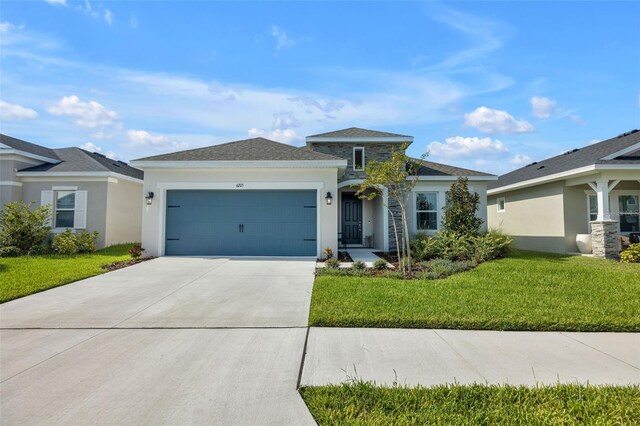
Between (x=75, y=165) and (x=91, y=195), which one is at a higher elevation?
(x=75, y=165)

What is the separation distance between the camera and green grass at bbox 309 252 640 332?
519cm

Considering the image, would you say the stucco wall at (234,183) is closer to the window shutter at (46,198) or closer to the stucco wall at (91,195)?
the stucco wall at (91,195)

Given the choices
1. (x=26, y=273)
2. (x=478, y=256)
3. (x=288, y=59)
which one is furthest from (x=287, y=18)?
(x=26, y=273)

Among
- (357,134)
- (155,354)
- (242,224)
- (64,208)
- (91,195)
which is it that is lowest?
(155,354)

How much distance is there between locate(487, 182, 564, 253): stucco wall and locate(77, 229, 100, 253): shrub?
55.8 ft

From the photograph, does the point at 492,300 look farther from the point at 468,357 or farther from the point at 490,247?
the point at 490,247

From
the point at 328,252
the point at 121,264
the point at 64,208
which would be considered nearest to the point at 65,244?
the point at 64,208

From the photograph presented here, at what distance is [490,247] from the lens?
10742 mm

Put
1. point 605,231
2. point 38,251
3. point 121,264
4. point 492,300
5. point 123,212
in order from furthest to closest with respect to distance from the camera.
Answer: point 123,212 → point 38,251 → point 605,231 → point 121,264 → point 492,300

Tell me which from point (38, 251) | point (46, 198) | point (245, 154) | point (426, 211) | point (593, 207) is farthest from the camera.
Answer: point (426, 211)

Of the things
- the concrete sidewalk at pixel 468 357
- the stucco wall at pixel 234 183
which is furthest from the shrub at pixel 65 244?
the concrete sidewalk at pixel 468 357

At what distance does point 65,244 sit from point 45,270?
371cm

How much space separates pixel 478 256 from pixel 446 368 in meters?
7.51

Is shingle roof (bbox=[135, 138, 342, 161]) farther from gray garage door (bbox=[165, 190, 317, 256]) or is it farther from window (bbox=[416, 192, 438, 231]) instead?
window (bbox=[416, 192, 438, 231])
